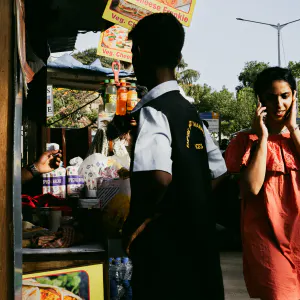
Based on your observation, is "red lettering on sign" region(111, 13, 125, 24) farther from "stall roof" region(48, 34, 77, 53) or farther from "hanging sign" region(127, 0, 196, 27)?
"stall roof" region(48, 34, 77, 53)

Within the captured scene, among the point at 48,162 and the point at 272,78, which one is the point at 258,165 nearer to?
the point at 272,78

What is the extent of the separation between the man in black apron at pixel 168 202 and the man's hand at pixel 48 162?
6.10 feet

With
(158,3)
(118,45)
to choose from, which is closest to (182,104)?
(158,3)

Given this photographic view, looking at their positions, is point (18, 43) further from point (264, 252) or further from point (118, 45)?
point (118, 45)

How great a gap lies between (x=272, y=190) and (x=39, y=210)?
5.63 feet

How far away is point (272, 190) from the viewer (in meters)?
2.73

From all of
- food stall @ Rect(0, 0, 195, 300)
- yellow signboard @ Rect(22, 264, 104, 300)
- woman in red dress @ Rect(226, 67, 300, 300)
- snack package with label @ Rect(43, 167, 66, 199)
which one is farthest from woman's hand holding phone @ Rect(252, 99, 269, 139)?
snack package with label @ Rect(43, 167, 66, 199)

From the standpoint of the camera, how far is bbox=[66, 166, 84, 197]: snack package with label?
13.2 ft

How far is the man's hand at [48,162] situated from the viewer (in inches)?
140

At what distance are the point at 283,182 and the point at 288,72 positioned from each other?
725 mm

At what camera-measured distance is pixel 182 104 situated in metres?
1.86

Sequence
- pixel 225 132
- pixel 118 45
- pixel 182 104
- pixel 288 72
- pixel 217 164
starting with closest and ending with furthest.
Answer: pixel 182 104 < pixel 217 164 < pixel 288 72 < pixel 118 45 < pixel 225 132

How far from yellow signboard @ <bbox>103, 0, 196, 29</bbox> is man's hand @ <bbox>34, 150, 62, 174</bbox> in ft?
3.98

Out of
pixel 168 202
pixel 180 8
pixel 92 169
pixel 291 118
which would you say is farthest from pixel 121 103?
pixel 168 202
